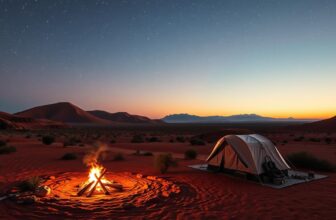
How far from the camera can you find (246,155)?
39.8 feet

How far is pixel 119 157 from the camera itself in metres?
18.6

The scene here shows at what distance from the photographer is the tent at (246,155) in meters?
11.9

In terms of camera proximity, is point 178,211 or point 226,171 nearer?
point 178,211

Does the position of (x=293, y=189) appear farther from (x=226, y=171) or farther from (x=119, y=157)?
(x=119, y=157)

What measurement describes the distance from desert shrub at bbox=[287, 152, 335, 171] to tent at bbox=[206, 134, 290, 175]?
3.58 meters

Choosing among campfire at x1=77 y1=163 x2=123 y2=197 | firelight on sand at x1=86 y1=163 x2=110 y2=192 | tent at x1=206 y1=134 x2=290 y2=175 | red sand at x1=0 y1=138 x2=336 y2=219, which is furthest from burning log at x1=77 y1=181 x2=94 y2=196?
tent at x1=206 y1=134 x2=290 y2=175

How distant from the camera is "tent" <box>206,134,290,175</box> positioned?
11.9m

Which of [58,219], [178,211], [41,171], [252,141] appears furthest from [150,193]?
[41,171]

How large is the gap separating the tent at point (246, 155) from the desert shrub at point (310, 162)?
358 centimetres

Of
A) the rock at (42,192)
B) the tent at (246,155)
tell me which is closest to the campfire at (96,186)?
the rock at (42,192)

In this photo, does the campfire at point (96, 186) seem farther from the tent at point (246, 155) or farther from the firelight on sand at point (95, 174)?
the tent at point (246, 155)

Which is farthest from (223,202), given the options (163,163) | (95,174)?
(163,163)

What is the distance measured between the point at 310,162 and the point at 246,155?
5.84 m

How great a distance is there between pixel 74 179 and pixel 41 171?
338 centimetres
